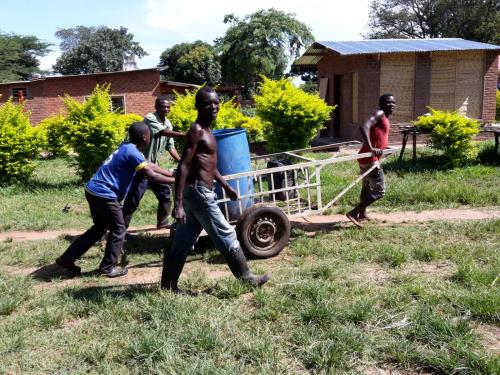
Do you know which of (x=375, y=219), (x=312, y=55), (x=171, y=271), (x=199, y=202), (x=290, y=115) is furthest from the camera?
(x=312, y=55)

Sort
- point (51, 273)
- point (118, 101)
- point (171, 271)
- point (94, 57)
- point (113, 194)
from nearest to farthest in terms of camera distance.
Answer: point (171, 271)
point (113, 194)
point (51, 273)
point (118, 101)
point (94, 57)

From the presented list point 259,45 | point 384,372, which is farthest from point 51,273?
point 259,45

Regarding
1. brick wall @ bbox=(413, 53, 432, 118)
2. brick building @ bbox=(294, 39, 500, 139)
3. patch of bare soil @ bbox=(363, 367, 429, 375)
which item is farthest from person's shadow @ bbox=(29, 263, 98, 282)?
brick wall @ bbox=(413, 53, 432, 118)

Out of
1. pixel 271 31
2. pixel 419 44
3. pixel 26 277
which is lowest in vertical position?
pixel 26 277

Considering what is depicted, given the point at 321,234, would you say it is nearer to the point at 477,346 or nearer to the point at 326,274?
the point at 326,274

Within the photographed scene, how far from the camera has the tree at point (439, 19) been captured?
34938 millimetres

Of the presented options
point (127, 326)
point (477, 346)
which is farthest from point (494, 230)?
point (127, 326)

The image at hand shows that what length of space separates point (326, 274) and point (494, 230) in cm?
269

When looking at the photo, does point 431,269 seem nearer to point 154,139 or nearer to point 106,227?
point 106,227

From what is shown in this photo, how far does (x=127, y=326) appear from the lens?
3.78 meters

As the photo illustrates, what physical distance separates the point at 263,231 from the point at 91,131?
582 centimetres

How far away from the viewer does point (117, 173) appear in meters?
5.03

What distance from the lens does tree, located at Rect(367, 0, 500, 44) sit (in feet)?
115

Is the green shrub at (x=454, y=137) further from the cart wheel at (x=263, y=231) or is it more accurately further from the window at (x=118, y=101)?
the window at (x=118, y=101)
